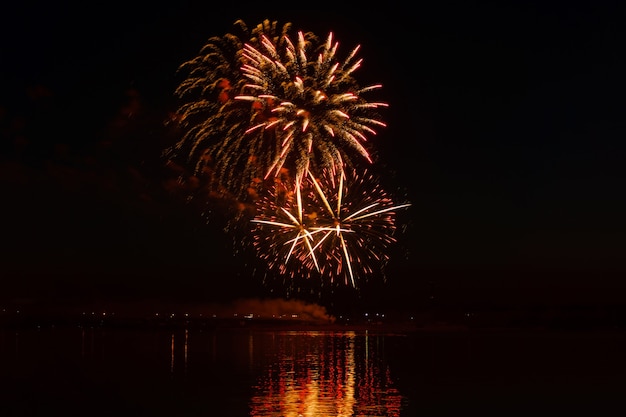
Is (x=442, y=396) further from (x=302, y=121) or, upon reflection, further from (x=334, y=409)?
(x=302, y=121)

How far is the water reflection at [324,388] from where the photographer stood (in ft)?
111

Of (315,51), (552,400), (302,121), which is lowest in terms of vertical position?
(552,400)

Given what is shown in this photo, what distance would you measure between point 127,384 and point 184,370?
368 inches

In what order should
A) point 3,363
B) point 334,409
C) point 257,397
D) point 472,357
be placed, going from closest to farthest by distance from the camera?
1. point 334,409
2. point 257,397
3. point 3,363
4. point 472,357

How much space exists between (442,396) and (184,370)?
68.8ft

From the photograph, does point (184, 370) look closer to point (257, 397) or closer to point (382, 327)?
point (257, 397)

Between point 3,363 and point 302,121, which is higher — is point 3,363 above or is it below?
below

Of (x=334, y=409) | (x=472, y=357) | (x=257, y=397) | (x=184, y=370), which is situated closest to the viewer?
(x=334, y=409)

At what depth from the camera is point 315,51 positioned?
128ft

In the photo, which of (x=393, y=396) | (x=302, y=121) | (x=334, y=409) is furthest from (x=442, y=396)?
(x=302, y=121)

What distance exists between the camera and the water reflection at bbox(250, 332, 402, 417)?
33.9m

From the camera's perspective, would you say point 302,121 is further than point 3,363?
No

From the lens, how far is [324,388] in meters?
42.6

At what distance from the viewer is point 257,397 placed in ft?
127
